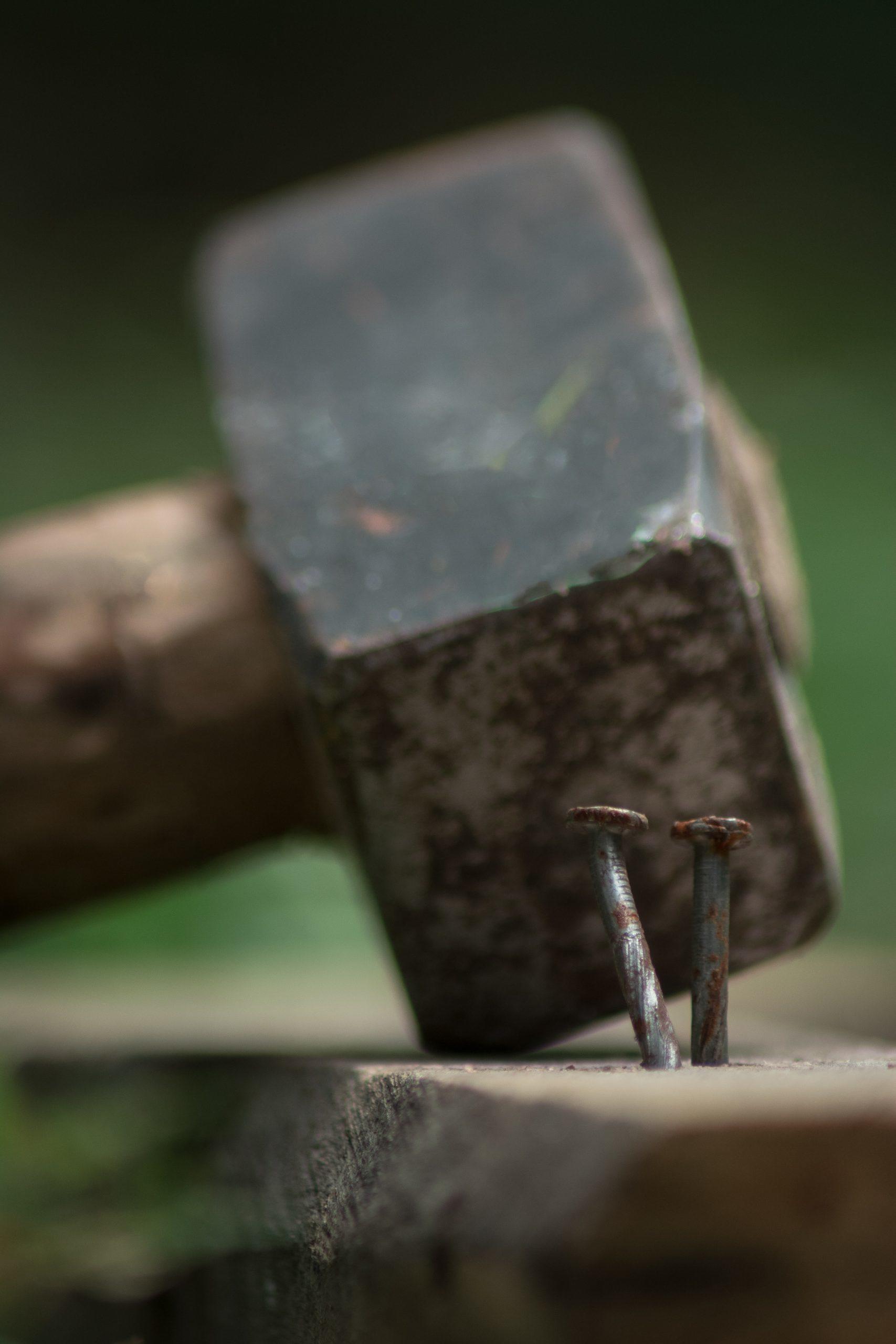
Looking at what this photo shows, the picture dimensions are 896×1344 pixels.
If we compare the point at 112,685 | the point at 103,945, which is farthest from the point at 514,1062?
the point at 103,945

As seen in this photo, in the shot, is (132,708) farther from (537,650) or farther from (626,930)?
(626,930)

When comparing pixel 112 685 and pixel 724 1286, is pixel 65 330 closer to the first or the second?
pixel 112 685

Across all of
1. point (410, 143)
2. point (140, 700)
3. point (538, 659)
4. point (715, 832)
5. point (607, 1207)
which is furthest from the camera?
point (410, 143)

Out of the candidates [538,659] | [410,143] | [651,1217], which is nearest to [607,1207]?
[651,1217]

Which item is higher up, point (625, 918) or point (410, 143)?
point (410, 143)

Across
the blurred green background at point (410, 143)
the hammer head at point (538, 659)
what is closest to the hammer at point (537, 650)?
the hammer head at point (538, 659)

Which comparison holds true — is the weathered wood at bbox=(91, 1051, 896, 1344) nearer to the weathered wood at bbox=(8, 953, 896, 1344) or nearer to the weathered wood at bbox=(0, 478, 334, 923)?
the weathered wood at bbox=(8, 953, 896, 1344)
